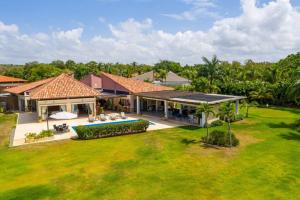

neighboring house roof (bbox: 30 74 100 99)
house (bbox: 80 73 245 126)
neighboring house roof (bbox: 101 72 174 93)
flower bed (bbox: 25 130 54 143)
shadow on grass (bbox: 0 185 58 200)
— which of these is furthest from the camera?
neighboring house roof (bbox: 101 72 174 93)

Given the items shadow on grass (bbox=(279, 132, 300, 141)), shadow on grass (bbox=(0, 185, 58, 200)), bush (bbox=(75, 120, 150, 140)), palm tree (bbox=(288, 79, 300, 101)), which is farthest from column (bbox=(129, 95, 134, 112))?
shadow on grass (bbox=(0, 185, 58, 200))

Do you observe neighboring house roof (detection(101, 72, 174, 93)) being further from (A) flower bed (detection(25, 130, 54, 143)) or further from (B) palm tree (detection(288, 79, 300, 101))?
(B) palm tree (detection(288, 79, 300, 101))

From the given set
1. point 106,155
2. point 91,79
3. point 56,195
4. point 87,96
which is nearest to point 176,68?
point 91,79

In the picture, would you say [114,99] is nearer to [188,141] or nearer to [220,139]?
[188,141]

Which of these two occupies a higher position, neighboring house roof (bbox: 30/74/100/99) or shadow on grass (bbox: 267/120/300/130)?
neighboring house roof (bbox: 30/74/100/99)

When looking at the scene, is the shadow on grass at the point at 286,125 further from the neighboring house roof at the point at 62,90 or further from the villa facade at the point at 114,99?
the neighboring house roof at the point at 62,90

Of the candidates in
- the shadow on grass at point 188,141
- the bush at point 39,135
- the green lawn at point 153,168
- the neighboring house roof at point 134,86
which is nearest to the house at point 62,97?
the neighboring house roof at point 134,86

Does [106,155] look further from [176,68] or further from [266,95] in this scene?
[176,68]

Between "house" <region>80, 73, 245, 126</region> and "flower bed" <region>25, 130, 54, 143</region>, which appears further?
"house" <region>80, 73, 245, 126</region>
